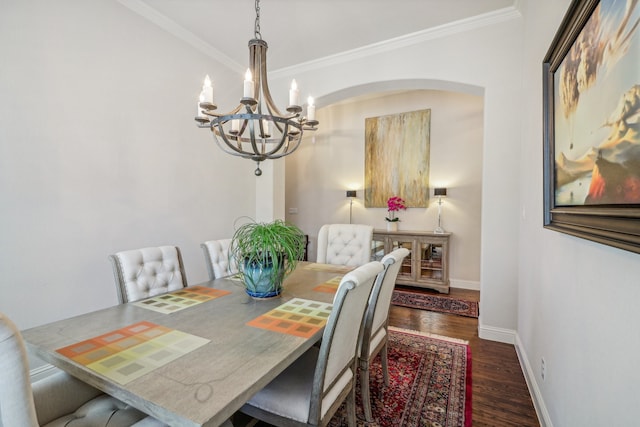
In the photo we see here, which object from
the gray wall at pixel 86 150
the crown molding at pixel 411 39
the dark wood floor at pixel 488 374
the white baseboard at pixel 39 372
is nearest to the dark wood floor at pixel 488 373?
the dark wood floor at pixel 488 374

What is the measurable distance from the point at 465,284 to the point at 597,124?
3.88 metres

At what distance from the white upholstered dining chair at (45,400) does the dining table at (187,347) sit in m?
0.15

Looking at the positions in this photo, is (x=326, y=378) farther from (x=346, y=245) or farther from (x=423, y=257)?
(x=423, y=257)

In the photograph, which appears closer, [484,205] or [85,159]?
[85,159]

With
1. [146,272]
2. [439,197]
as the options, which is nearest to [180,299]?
[146,272]

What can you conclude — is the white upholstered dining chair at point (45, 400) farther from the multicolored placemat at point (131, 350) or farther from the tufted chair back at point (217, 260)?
the tufted chair back at point (217, 260)

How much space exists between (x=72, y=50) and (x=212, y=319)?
7.85 feet

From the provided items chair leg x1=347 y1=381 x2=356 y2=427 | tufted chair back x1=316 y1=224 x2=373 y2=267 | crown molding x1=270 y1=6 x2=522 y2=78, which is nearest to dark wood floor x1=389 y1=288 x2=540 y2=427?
chair leg x1=347 y1=381 x2=356 y2=427

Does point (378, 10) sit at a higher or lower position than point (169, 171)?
higher

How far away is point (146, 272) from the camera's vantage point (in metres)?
1.84

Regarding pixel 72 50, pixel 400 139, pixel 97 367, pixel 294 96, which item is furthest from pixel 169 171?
pixel 400 139

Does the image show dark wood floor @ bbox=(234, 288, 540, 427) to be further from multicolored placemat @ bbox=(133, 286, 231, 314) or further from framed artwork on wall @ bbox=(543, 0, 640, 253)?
framed artwork on wall @ bbox=(543, 0, 640, 253)

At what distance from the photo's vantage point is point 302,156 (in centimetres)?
584

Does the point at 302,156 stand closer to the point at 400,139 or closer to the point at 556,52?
the point at 400,139
